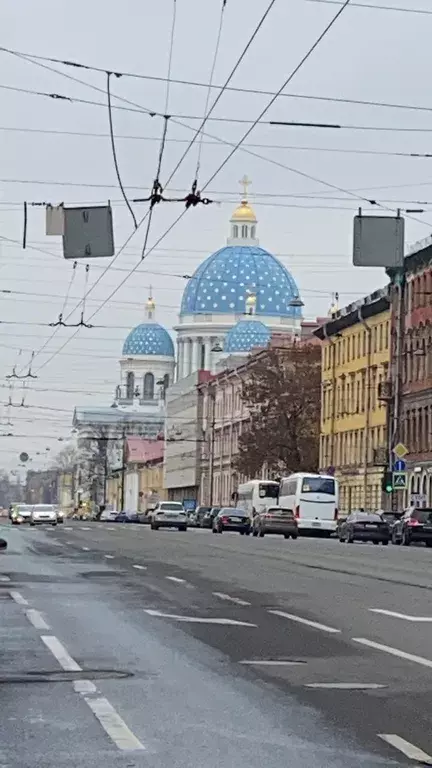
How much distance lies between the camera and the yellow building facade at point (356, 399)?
98125mm

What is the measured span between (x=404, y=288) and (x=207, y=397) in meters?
72.1

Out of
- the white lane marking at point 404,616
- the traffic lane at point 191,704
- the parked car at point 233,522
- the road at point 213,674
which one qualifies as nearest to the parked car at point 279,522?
the parked car at point 233,522

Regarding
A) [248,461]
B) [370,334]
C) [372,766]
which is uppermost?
[370,334]

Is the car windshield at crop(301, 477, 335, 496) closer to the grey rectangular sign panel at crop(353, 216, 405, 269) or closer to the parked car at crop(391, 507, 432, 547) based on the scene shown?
the parked car at crop(391, 507, 432, 547)

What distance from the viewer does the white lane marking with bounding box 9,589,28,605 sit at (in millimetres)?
22725

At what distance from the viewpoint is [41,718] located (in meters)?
11.0

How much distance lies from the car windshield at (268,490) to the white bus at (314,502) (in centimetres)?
1038

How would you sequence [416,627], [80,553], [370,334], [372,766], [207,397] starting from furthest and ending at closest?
[207,397]
[370,334]
[80,553]
[416,627]
[372,766]

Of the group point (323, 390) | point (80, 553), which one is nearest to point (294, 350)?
point (323, 390)

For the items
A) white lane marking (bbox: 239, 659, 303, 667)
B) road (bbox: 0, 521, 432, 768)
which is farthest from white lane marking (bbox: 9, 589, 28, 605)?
white lane marking (bbox: 239, 659, 303, 667)

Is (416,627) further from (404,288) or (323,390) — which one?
(323,390)

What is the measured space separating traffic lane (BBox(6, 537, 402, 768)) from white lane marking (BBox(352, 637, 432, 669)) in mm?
1300

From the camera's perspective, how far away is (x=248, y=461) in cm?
10925

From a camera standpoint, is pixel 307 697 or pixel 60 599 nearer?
pixel 307 697
